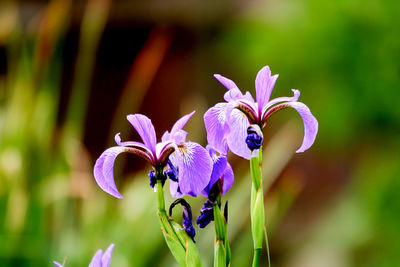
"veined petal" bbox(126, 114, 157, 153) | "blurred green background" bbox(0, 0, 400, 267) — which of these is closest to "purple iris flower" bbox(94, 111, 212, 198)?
"veined petal" bbox(126, 114, 157, 153)

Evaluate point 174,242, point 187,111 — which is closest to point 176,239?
point 174,242

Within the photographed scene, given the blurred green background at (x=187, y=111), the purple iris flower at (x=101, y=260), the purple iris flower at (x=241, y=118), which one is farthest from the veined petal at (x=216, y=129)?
the blurred green background at (x=187, y=111)

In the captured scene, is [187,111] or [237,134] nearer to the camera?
[237,134]

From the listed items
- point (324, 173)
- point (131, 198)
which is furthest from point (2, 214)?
point (324, 173)

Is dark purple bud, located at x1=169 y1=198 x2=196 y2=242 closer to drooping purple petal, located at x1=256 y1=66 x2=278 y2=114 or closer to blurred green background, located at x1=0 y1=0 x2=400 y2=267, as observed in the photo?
drooping purple petal, located at x1=256 y1=66 x2=278 y2=114

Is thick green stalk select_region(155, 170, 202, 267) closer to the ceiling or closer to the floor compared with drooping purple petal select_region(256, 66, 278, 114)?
closer to the floor

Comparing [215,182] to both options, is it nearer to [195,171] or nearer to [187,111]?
[195,171]

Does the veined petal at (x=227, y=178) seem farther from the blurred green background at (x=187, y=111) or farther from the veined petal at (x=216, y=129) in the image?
the blurred green background at (x=187, y=111)

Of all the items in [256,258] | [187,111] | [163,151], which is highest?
[187,111]
